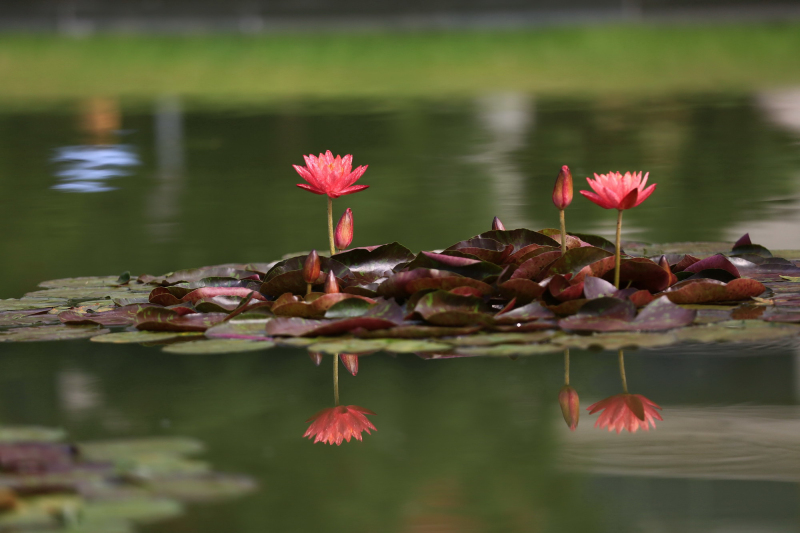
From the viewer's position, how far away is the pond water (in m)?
1.46

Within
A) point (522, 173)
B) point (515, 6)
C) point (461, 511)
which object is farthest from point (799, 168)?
point (515, 6)

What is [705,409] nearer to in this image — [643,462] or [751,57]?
[643,462]

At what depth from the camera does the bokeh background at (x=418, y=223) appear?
1524 millimetres

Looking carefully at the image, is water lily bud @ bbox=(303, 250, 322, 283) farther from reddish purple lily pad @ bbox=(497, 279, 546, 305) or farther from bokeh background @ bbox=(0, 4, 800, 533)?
reddish purple lily pad @ bbox=(497, 279, 546, 305)

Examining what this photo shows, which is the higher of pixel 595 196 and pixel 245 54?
pixel 245 54

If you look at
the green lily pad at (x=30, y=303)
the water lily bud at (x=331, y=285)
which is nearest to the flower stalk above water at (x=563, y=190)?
the water lily bud at (x=331, y=285)

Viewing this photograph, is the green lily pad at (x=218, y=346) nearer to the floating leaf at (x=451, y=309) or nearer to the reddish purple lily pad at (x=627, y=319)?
the floating leaf at (x=451, y=309)

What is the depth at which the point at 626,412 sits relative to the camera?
1.83m

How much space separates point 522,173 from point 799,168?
4.03ft

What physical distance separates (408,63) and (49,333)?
31.7ft

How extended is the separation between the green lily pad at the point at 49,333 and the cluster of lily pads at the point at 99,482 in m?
0.53

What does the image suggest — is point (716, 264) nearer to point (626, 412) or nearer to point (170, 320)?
point (626, 412)

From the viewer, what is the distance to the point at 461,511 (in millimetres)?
1441

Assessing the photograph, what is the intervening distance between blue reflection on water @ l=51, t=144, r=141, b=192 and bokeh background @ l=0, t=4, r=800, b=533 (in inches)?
1.5
